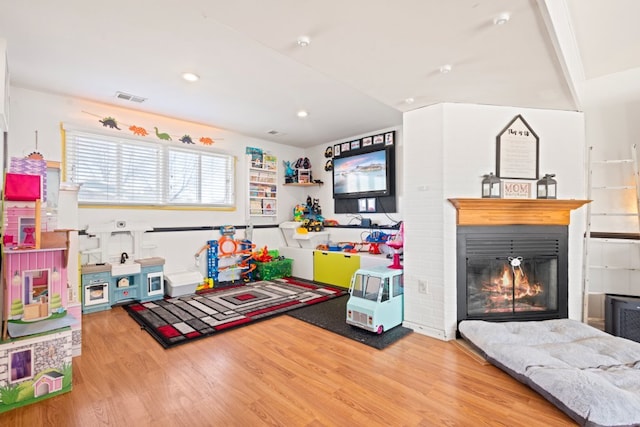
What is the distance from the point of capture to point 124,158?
3820 mm

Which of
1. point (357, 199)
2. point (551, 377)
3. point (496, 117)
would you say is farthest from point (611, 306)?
point (357, 199)

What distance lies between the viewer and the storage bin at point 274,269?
15.8 ft

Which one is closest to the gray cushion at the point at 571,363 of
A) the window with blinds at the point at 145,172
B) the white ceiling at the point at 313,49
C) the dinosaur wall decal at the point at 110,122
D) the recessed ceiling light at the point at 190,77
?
the white ceiling at the point at 313,49

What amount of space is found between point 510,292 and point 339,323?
1.63 metres

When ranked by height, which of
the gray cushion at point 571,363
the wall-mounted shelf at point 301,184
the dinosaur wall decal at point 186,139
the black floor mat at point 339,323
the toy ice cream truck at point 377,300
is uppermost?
the dinosaur wall decal at point 186,139

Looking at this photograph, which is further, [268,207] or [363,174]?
[268,207]

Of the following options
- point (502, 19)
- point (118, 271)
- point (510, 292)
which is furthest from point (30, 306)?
point (510, 292)

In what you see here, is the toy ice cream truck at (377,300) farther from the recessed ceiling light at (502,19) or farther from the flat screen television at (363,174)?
the recessed ceiling light at (502,19)

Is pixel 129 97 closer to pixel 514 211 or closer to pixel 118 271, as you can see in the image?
pixel 118 271

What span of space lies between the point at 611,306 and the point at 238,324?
3.39 metres

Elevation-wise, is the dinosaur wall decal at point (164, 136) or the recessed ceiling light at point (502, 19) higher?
the recessed ceiling light at point (502, 19)

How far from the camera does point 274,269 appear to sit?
A: 490 cm

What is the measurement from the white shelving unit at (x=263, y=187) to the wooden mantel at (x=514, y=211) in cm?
335

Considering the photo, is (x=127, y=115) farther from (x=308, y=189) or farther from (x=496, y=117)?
(x=496, y=117)
